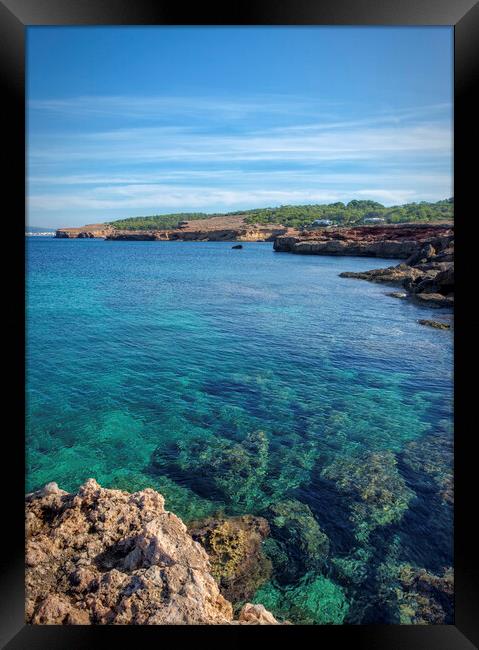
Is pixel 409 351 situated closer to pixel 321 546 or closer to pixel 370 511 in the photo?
pixel 370 511

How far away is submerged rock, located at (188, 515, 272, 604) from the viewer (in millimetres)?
3629

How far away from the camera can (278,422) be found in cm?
686

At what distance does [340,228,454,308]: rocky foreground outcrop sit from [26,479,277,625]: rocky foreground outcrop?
1455 cm

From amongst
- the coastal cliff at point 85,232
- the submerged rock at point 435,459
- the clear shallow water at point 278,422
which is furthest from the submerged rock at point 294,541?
the coastal cliff at point 85,232

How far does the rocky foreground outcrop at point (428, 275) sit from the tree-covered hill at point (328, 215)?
16.3 meters

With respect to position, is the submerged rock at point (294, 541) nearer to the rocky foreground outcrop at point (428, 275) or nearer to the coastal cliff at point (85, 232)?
the rocky foreground outcrop at point (428, 275)

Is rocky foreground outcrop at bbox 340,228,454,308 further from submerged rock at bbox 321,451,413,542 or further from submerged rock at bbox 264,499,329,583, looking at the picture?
submerged rock at bbox 264,499,329,583

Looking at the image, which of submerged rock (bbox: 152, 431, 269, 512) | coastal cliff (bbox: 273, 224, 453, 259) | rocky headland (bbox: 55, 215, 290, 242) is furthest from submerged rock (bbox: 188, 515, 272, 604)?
rocky headland (bbox: 55, 215, 290, 242)

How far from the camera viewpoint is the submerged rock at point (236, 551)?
11.9ft

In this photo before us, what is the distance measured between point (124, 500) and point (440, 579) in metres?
2.63

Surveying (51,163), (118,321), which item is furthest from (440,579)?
(51,163)
